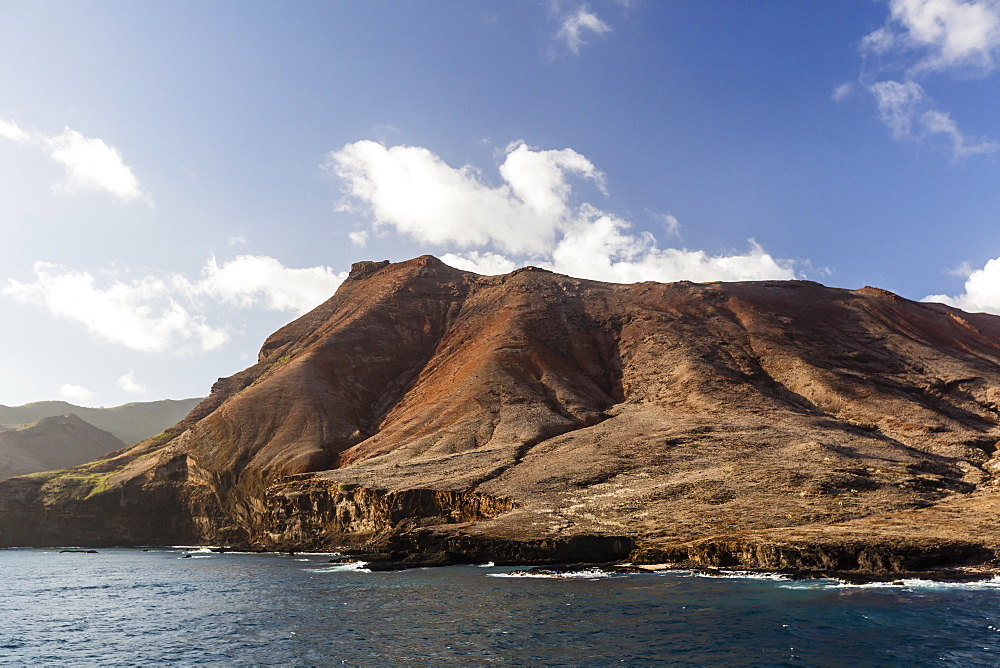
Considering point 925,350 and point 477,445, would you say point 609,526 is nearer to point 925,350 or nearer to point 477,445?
point 477,445

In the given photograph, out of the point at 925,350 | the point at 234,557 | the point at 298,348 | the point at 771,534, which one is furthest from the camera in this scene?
the point at 298,348

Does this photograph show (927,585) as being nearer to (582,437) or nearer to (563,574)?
(563,574)

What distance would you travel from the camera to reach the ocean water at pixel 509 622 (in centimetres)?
3111

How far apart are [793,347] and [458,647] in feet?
381

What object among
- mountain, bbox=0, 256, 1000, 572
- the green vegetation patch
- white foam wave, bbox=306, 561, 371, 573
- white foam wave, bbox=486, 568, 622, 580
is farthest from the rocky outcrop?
the green vegetation patch

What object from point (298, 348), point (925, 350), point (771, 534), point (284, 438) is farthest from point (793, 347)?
point (298, 348)

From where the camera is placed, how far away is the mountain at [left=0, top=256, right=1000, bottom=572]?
66.8m

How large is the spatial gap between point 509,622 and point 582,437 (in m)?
61.6

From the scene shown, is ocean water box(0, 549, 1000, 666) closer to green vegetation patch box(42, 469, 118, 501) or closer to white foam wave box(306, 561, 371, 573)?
white foam wave box(306, 561, 371, 573)

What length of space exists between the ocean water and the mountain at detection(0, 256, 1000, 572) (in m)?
12.9

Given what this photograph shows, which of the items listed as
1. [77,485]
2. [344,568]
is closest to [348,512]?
[344,568]

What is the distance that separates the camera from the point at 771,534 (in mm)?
59188

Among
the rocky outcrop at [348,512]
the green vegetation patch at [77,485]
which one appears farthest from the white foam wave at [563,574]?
the green vegetation patch at [77,485]

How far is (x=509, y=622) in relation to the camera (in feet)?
124
